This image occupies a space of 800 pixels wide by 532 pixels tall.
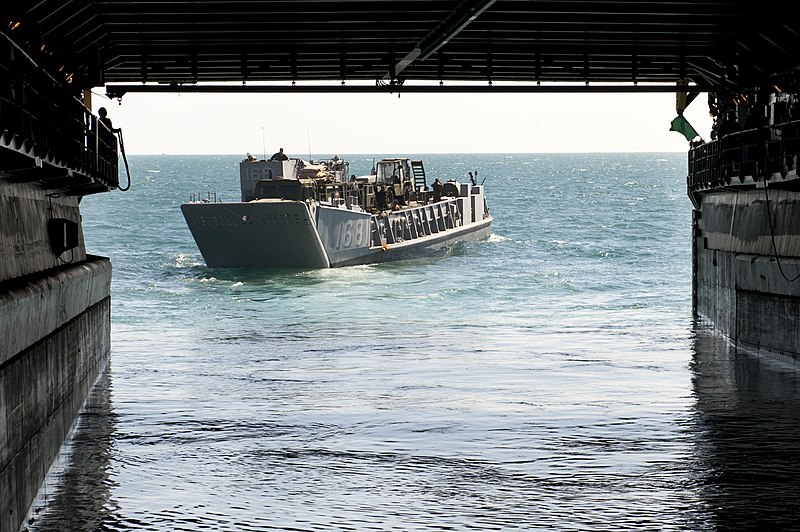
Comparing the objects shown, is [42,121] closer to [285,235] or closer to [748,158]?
[748,158]

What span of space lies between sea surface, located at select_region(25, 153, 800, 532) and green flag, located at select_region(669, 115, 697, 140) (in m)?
5.88

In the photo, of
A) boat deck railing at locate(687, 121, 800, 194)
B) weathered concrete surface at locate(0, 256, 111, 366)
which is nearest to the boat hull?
boat deck railing at locate(687, 121, 800, 194)

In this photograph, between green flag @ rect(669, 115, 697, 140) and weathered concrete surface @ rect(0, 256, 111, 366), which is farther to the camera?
green flag @ rect(669, 115, 697, 140)

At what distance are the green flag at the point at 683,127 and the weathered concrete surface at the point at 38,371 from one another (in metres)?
22.0

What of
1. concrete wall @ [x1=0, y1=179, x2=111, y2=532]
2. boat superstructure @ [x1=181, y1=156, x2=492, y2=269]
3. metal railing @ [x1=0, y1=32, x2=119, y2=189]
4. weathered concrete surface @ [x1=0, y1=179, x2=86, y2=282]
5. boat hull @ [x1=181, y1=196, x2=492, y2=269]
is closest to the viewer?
concrete wall @ [x1=0, y1=179, x2=111, y2=532]

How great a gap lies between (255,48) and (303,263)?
30.2 meters

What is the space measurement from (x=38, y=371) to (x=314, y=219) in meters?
42.0

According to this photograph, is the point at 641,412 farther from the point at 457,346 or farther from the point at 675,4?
the point at 457,346

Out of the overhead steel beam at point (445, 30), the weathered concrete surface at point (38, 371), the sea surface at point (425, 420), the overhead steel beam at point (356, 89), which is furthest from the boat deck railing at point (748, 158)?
the weathered concrete surface at point (38, 371)

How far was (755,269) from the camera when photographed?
30609 mm

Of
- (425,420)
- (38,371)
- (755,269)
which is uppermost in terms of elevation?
(755,269)

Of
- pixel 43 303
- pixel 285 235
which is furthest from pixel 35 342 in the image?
pixel 285 235

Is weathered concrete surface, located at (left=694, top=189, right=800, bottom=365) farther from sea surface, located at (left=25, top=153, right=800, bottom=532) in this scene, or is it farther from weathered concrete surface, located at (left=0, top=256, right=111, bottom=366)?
Result: weathered concrete surface, located at (left=0, top=256, right=111, bottom=366)

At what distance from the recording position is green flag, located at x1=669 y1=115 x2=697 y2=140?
136ft
